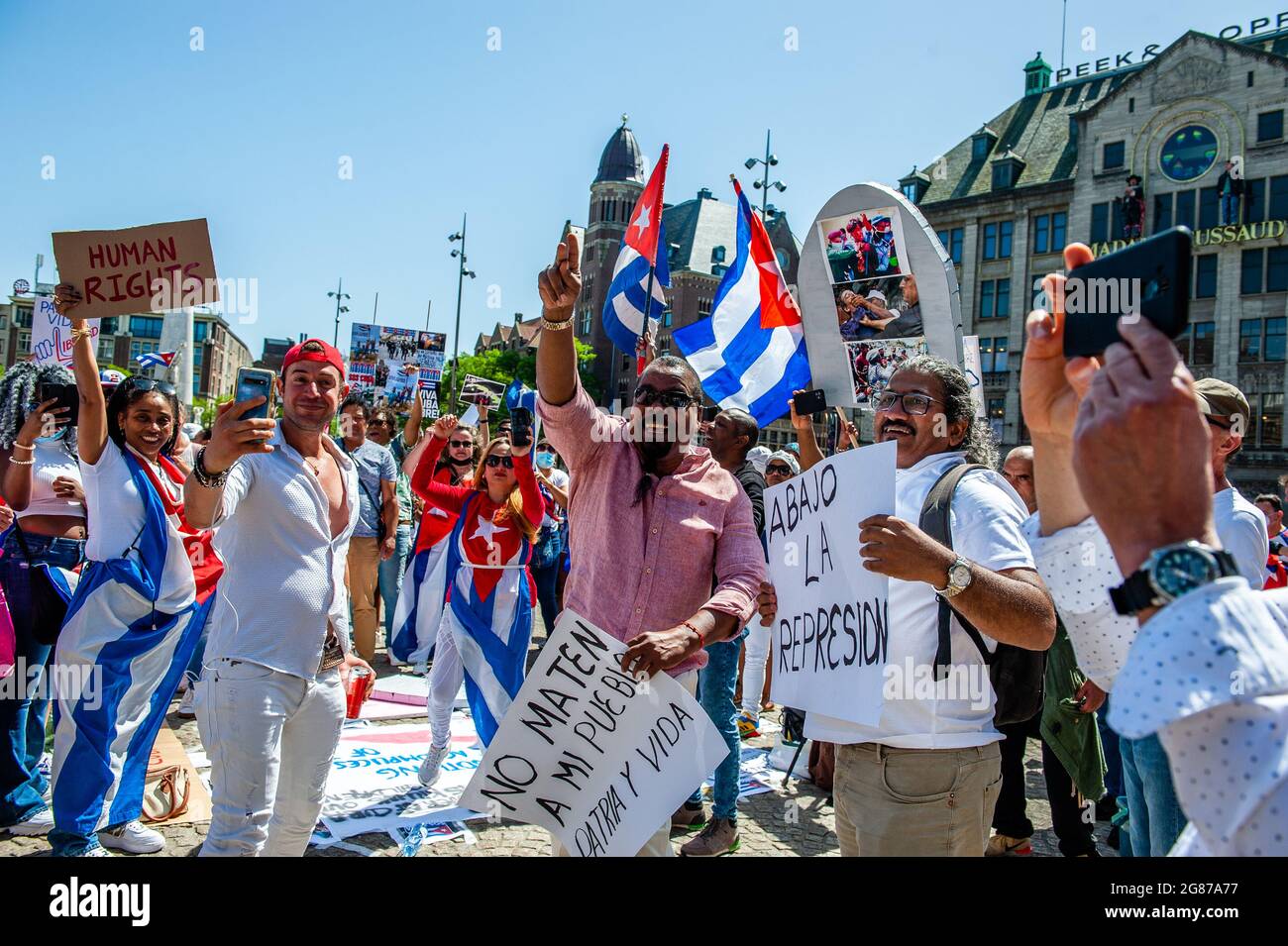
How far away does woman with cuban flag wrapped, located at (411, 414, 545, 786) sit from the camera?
5.73 meters

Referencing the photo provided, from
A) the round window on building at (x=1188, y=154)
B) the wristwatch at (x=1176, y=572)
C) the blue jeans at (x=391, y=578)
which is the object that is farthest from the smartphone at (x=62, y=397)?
the round window on building at (x=1188, y=154)

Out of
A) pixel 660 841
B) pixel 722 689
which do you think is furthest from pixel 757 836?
pixel 660 841

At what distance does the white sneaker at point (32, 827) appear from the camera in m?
4.54

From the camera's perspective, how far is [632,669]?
2.83 metres

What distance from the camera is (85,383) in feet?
12.8

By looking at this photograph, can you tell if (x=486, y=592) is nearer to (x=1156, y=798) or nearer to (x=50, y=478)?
(x=50, y=478)

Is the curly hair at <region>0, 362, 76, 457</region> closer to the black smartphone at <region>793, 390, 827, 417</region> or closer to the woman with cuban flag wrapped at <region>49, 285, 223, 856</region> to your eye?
the woman with cuban flag wrapped at <region>49, 285, 223, 856</region>

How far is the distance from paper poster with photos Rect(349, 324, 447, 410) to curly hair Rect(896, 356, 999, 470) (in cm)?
1727

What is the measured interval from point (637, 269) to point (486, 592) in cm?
237

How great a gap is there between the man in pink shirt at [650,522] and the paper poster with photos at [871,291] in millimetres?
1164

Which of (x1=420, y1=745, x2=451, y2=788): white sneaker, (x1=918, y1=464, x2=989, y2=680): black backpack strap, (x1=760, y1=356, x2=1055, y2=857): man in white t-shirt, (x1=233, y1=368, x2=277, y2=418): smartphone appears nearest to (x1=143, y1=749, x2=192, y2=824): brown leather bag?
(x1=420, y1=745, x2=451, y2=788): white sneaker

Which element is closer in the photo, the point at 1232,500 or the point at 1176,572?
the point at 1176,572

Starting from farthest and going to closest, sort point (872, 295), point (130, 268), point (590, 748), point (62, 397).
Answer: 1. point (62, 397)
2. point (872, 295)
3. point (130, 268)
4. point (590, 748)

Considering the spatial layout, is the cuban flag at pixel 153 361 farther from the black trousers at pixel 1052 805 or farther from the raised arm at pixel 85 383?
the black trousers at pixel 1052 805
